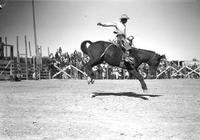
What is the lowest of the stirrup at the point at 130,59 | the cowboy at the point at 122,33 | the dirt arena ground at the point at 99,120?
the dirt arena ground at the point at 99,120

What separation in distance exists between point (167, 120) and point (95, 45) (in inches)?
205

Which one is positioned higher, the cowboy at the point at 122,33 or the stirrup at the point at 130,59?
the cowboy at the point at 122,33

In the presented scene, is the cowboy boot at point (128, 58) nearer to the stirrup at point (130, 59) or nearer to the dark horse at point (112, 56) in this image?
the stirrup at point (130, 59)

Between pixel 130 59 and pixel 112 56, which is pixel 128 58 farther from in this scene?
pixel 112 56

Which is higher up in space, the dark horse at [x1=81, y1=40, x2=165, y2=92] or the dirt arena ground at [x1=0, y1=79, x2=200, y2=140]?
the dark horse at [x1=81, y1=40, x2=165, y2=92]

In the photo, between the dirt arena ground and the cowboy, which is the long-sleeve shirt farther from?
the dirt arena ground

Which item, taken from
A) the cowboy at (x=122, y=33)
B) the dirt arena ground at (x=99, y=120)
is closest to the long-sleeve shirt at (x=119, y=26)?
the cowboy at (x=122, y=33)

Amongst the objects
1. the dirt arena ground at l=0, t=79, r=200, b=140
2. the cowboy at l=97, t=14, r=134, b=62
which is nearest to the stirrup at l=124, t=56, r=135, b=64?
the cowboy at l=97, t=14, r=134, b=62

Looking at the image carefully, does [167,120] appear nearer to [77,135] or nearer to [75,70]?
[77,135]

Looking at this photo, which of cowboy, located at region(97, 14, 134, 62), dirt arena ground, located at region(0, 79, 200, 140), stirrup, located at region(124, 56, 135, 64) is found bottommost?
dirt arena ground, located at region(0, 79, 200, 140)

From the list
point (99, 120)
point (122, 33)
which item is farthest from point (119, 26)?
point (99, 120)

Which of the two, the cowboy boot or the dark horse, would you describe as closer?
the cowboy boot

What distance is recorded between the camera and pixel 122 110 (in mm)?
7895

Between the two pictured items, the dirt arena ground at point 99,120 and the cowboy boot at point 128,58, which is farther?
the cowboy boot at point 128,58
